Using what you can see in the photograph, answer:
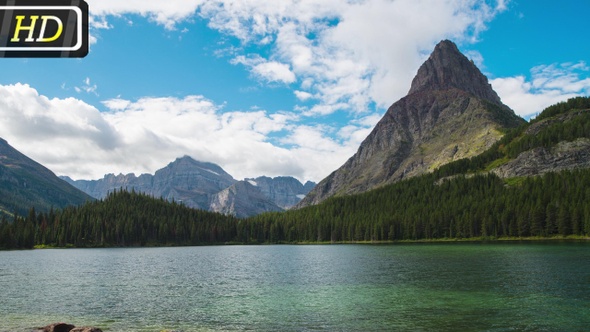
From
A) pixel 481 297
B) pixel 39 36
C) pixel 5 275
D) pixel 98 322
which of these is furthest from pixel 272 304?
pixel 5 275

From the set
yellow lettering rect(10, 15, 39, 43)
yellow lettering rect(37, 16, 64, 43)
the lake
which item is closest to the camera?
yellow lettering rect(37, 16, 64, 43)

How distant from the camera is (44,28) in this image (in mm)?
29953

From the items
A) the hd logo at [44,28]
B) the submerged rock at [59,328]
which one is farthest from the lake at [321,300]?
the hd logo at [44,28]

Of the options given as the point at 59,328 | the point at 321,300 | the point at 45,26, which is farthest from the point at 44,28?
the point at 321,300

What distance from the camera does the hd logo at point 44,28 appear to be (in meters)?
30.1

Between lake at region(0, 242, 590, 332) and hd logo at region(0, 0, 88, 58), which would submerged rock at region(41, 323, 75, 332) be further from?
hd logo at region(0, 0, 88, 58)

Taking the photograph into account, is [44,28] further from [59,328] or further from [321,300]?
[321,300]

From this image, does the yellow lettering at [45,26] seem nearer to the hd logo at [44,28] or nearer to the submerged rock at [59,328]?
the hd logo at [44,28]

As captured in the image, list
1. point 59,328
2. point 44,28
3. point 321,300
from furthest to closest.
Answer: point 321,300
point 59,328
point 44,28

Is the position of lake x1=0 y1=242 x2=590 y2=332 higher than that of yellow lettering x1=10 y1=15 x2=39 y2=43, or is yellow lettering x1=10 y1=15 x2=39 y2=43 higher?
yellow lettering x1=10 y1=15 x2=39 y2=43

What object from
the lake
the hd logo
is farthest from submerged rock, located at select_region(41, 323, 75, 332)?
the hd logo

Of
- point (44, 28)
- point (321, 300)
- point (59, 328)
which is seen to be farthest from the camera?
point (321, 300)

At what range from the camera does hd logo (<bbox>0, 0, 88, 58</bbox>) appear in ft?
98.7

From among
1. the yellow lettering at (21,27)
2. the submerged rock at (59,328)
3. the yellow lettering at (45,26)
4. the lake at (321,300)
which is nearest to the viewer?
the yellow lettering at (45,26)
